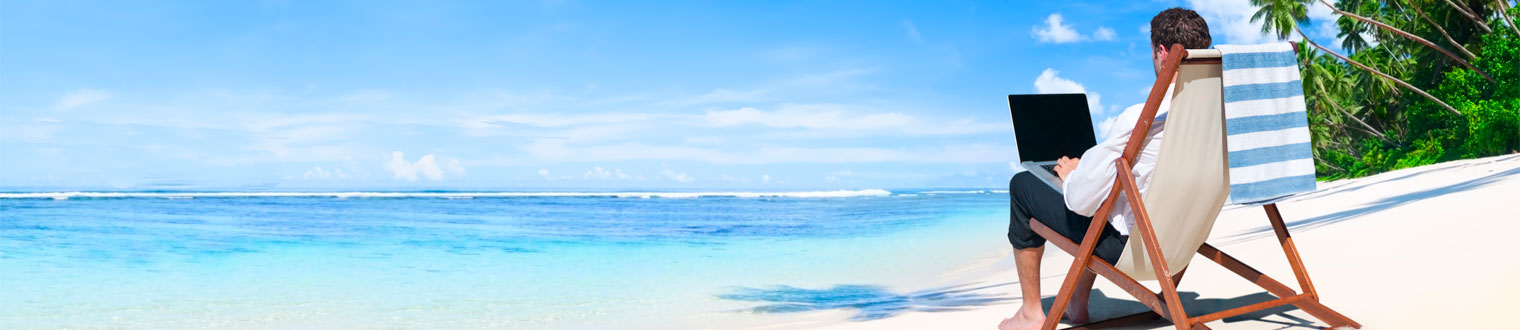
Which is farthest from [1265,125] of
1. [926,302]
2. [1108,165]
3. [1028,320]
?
[926,302]

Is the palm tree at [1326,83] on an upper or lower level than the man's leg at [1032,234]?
upper

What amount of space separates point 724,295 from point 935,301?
1463 millimetres

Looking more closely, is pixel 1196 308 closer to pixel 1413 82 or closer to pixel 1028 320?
pixel 1028 320

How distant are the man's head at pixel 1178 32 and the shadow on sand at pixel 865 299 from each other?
1.82 meters

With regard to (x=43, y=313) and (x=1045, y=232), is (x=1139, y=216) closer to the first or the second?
(x=1045, y=232)

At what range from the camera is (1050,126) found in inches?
101

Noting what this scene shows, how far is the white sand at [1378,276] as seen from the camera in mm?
2637

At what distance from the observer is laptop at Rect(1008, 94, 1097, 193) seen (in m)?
2.47

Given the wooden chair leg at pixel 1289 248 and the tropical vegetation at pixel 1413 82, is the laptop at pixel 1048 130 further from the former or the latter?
the tropical vegetation at pixel 1413 82

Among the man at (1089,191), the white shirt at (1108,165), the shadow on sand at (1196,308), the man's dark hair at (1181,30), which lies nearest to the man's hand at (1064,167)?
the man at (1089,191)

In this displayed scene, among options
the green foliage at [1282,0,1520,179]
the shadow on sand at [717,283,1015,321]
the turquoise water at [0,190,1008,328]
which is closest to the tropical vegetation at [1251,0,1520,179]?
the green foliage at [1282,0,1520,179]

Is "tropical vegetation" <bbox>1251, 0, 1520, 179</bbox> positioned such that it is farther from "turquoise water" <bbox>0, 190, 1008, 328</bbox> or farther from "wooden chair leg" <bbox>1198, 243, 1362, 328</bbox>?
"wooden chair leg" <bbox>1198, 243, 1362, 328</bbox>

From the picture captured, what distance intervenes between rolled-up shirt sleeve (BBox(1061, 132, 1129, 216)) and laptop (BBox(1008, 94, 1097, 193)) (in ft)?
0.37

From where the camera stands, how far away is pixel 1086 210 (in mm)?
2242
